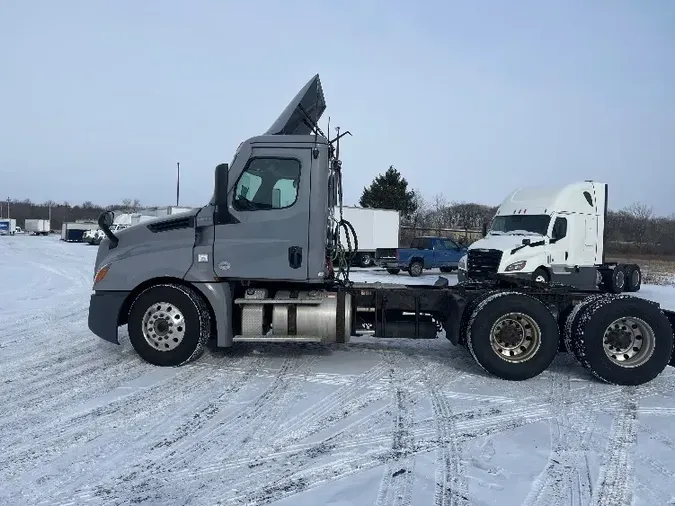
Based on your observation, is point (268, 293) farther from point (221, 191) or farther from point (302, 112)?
point (302, 112)

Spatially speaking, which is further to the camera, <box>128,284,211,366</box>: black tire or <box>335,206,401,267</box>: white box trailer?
<box>335,206,401,267</box>: white box trailer

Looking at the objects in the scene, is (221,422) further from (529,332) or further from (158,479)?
(529,332)

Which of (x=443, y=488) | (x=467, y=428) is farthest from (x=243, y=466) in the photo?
(x=467, y=428)

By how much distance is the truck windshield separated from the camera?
49.1 feet

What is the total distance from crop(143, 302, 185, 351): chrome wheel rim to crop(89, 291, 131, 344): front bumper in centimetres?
43

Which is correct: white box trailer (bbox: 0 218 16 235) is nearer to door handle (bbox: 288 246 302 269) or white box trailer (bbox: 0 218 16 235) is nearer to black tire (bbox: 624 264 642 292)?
black tire (bbox: 624 264 642 292)

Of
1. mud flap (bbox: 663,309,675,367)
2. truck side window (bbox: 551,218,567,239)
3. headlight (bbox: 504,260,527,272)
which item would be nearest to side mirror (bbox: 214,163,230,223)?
mud flap (bbox: 663,309,675,367)

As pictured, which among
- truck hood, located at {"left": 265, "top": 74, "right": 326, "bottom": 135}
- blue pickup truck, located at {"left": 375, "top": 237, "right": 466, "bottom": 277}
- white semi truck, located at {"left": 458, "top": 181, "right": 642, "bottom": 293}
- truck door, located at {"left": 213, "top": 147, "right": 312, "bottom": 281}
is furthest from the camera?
blue pickup truck, located at {"left": 375, "top": 237, "right": 466, "bottom": 277}

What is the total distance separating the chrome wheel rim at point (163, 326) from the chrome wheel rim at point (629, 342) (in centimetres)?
517

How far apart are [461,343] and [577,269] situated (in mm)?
10265

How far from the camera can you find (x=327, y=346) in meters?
8.27

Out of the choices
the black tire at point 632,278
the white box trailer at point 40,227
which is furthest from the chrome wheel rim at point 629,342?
the white box trailer at point 40,227

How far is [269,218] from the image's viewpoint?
22.0ft

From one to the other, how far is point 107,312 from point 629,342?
6.49 meters
